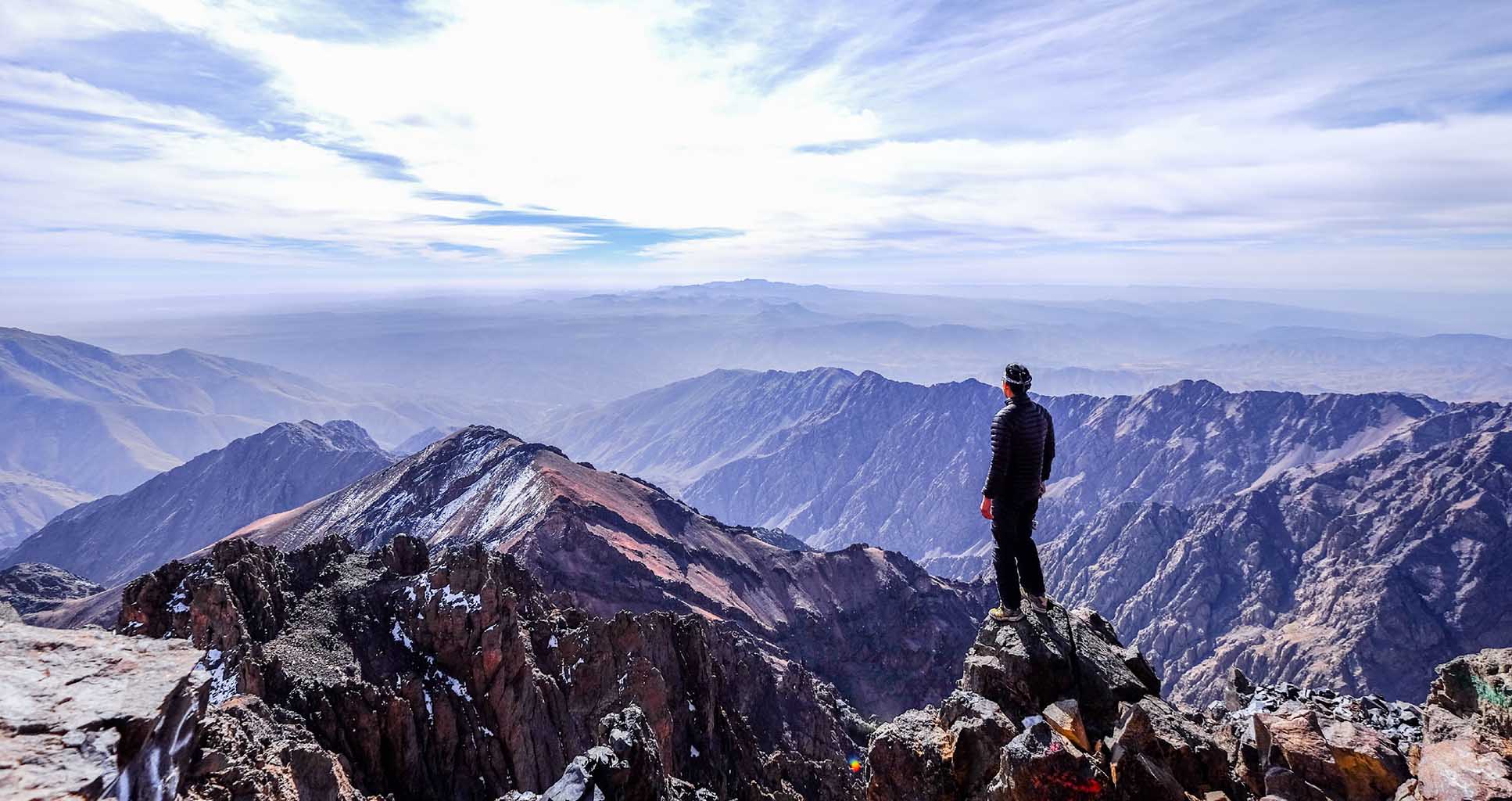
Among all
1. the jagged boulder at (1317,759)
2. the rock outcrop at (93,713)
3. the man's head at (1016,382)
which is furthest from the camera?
the man's head at (1016,382)

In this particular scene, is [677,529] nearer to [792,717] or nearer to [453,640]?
[792,717]

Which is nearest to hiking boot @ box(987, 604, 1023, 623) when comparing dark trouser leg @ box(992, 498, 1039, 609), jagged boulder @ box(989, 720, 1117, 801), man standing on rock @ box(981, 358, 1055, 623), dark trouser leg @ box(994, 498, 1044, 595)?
man standing on rock @ box(981, 358, 1055, 623)

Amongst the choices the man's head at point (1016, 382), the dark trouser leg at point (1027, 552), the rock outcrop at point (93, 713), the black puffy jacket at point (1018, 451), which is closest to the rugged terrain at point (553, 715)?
the rock outcrop at point (93, 713)

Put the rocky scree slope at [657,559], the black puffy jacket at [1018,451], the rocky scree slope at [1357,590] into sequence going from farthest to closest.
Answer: the rocky scree slope at [1357,590], the rocky scree slope at [657,559], the black puffy jacket at [1018,451]

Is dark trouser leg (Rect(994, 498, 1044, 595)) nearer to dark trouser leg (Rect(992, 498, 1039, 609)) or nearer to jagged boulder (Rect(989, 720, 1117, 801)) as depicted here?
dark trouser leg (Rect(992, 498, 1039, 609))

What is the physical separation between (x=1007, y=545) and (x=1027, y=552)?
517 millimetres

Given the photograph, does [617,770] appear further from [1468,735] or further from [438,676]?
[438,676]

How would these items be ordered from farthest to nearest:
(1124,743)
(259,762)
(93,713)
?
(259,762) < (1124,743) < (93,713)

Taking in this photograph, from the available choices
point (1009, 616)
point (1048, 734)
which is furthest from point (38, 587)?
point (1048, 734)

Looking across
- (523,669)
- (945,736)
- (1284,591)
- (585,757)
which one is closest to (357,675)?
(523,669)

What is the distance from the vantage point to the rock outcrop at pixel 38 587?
115875mm

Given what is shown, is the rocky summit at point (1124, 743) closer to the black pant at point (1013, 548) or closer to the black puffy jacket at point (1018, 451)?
the black pant at point (1013, 548)

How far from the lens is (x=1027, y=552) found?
15.0m

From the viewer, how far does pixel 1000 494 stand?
47.8 feet
